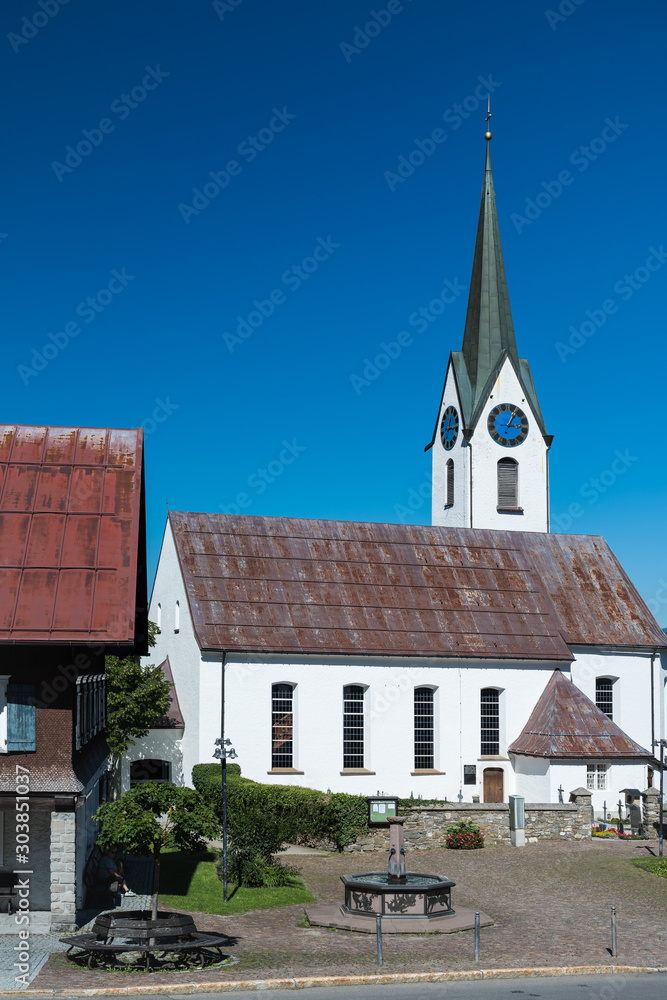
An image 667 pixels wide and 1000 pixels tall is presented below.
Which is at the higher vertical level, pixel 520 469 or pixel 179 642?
pixel 520 469

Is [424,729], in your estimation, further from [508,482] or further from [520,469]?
[520,469]

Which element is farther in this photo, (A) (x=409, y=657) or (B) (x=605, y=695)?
(B) (x=605, y=695)

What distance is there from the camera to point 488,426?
2163 inches

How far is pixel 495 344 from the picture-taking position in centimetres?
5628

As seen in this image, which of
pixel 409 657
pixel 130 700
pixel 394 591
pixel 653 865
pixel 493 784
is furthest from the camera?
pixel 394 591

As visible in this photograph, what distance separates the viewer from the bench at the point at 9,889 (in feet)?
68.2

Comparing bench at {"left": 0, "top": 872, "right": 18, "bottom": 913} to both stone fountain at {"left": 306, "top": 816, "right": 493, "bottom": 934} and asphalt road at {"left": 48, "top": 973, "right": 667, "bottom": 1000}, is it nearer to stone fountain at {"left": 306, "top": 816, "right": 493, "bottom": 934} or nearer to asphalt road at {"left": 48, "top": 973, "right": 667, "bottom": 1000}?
asphalt road at {"left": 48, "top": 973, "right": 667, "bottom": 1000}

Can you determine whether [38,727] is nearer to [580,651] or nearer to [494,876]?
[494,876]

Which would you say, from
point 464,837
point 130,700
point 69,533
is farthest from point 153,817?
point 464,837

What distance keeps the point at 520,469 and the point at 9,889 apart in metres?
38.7

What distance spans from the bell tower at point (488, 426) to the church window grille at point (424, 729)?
45.0 feet

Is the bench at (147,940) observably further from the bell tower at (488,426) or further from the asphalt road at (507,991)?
the bell tower at (488,426)

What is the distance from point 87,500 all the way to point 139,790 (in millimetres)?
6359

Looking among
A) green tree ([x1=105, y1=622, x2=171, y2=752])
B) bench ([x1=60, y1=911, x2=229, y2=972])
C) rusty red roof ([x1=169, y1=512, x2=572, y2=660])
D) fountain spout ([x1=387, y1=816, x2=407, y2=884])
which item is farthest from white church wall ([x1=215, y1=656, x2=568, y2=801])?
bench ([x1=60, y1=911, x2=229, y2=972])
